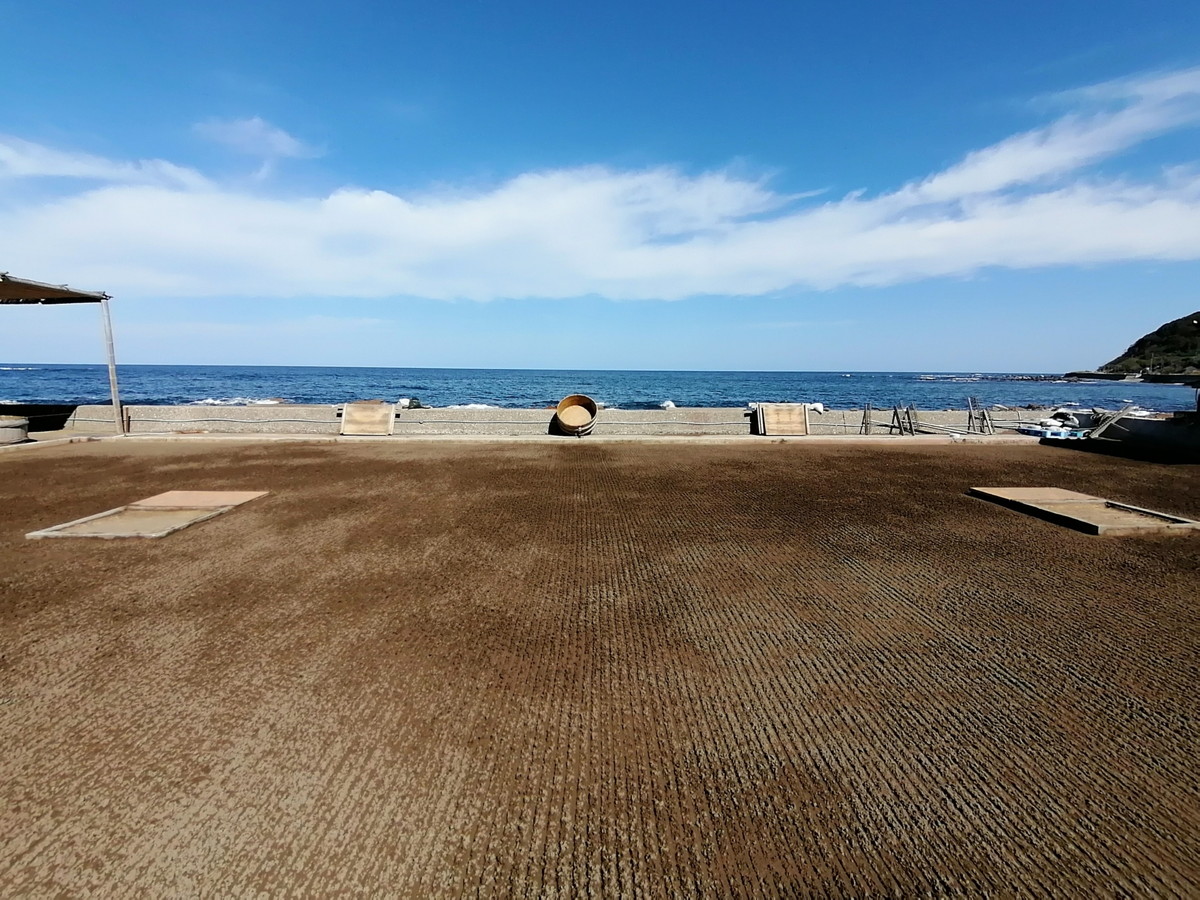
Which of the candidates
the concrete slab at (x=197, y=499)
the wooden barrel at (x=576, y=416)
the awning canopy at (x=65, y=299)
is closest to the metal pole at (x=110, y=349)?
the awning canopy at (x=65, y=299)

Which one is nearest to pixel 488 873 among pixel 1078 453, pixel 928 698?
pixel 928 698

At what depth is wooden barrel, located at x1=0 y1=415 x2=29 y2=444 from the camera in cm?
1141

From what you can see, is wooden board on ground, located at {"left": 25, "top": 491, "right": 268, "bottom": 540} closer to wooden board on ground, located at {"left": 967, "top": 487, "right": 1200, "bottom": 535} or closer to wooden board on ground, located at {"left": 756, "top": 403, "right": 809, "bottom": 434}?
wooden board on ground, located at {"left": 967, "top": 487, "right": 1200, "bottom": 535}

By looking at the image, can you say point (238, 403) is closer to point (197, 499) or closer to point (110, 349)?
point (110, 349)

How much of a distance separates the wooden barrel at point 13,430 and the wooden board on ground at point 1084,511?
57.7 feet

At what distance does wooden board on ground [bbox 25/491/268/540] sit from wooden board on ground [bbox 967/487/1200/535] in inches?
376

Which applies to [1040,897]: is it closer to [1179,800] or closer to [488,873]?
[1179,800]

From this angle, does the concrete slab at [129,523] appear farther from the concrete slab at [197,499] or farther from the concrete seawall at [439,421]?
the concrete seawall at [439,421]

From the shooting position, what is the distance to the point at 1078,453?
37.8 ft

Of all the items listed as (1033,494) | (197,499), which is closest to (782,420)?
(1033,494)

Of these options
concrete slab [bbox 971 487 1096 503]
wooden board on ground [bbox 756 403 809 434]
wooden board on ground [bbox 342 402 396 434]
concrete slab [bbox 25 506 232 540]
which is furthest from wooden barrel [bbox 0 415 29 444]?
concrete slab [bbox 971 487 1096 503]

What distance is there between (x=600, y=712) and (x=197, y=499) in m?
6.61

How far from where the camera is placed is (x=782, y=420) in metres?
14.5

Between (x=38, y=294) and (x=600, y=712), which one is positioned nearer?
(x=600, y=712)
